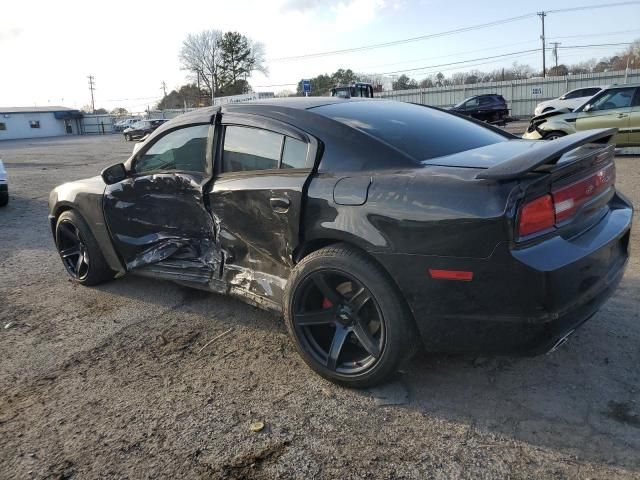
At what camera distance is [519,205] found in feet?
7.47

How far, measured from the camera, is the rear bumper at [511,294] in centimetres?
230

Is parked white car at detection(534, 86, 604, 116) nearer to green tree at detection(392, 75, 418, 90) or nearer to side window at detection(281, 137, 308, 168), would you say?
side window at detection(281, 137, 308, 168)

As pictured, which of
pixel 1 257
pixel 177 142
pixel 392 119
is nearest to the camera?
pixel 392 119

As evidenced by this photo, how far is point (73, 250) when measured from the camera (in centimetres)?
489

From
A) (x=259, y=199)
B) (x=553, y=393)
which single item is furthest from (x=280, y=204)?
(x=553, y=393)

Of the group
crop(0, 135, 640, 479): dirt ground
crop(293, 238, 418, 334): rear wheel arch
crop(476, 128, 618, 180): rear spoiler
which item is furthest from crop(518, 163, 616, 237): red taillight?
crop(0, 135, 640, 479): dirt ground

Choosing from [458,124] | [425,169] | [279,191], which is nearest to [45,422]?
[279,191]

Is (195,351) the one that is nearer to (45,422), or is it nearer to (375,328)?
(45,422)

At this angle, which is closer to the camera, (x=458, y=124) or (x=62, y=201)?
(x=458, y=124)

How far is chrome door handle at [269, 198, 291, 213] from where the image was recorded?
3010mm

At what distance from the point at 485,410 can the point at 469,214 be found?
103cm

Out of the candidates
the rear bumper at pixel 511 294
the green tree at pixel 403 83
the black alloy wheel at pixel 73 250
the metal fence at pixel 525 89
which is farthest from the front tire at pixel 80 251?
the green tree at pixel 403 83

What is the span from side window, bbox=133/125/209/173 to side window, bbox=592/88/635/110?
1085 centimetres

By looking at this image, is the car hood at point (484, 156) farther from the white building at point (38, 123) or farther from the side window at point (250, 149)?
the white building at point (38, 123)
